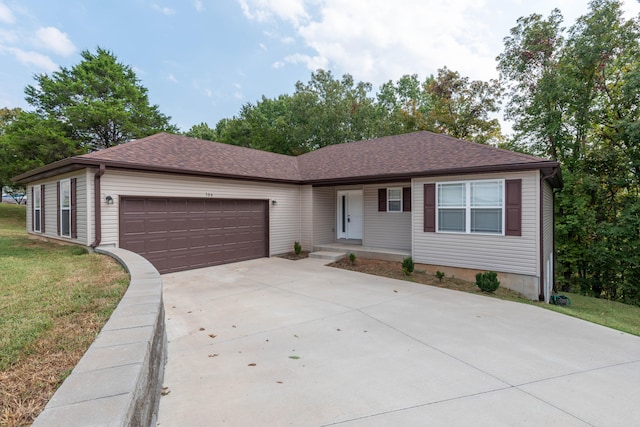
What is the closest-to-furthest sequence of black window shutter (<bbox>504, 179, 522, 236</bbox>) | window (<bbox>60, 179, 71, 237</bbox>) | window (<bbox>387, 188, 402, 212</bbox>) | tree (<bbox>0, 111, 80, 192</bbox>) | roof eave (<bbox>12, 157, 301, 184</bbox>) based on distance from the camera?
roof eave (<bbox>12, 157, 301, 184</bbox>)
black window shutter (<bbox>504, 179, 522, 236</bbox>)
window (<bbox>60, 179, 71, 237</bbox>)
window (<bbox>387, 188, 402, 212</bbox>)
tree (<bbox>0, 111, 80, 192</bbox>)

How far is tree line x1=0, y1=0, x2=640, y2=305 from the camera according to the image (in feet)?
39.7

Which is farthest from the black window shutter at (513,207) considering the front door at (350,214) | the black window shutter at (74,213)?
the black window shutter at (74,213)

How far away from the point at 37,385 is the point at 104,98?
2595cm

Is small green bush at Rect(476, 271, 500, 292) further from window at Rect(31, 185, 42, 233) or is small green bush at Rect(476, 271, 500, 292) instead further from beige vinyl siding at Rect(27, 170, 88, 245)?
window at Rect(31, 185, 42, 233)

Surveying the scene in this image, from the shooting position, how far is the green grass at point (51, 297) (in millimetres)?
2457

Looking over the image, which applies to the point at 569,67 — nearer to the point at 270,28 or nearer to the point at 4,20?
the point at 270,28

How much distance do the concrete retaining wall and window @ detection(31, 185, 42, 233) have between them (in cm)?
1067

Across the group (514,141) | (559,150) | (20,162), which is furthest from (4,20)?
(559,150)

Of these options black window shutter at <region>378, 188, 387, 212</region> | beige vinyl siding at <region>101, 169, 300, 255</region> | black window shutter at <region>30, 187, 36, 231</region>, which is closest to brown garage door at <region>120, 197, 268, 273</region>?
beige vinyl siding at <region>101, 169, 300, 255</region>

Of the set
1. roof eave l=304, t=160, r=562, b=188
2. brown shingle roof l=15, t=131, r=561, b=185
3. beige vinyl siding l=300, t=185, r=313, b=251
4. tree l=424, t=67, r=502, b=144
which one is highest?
tree l=424, t=67, r=502, b=144

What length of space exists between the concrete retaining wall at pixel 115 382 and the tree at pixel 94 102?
2151 centimetres

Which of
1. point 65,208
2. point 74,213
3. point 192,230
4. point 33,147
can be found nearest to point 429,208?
point 192,230

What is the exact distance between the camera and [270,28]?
16250mm

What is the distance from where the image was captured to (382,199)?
11.2 meters
